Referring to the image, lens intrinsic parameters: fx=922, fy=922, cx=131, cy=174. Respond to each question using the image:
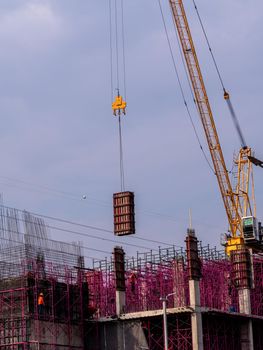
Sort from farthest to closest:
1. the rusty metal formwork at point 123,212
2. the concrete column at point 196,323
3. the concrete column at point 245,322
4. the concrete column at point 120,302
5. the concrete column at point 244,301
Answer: the concrete column at point 244,301 < the concrete column at point 245,322 < the concrete column at point 120,302 < the concrete column at point 196,323 < the rusty metal formwork at point 123,212

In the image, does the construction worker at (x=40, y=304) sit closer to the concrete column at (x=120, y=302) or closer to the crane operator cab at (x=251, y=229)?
the concrete column at (x=120, y=302)

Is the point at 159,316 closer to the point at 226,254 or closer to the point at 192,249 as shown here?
the point at 192,249

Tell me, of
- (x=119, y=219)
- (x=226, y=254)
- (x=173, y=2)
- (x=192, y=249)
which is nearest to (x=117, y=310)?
(x=192, y=249)

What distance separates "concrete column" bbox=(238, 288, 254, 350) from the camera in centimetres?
10844

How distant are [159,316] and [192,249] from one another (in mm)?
8195

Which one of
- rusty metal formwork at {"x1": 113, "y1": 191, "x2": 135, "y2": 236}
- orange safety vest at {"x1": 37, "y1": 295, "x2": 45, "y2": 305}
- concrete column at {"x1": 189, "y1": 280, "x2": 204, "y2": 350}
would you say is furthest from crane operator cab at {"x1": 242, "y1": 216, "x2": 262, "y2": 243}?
rusty metal formwork at {"x1": 113, "y1": 191, "x2": 135, "y2": 236}

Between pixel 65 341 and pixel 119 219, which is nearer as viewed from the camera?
pixel 119 219

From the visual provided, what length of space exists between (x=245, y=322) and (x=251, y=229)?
2981cm

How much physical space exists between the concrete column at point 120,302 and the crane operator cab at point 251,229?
3672 centimetres

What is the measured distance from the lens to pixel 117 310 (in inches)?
4075

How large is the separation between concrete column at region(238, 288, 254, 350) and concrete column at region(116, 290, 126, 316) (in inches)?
591

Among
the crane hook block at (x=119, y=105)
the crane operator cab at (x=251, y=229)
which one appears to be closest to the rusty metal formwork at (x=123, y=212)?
the crane hook block at (x=119, y=105)

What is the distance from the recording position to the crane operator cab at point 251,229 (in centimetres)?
13688

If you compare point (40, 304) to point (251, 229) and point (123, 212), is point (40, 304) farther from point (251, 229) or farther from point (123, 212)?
point (251, 229)
